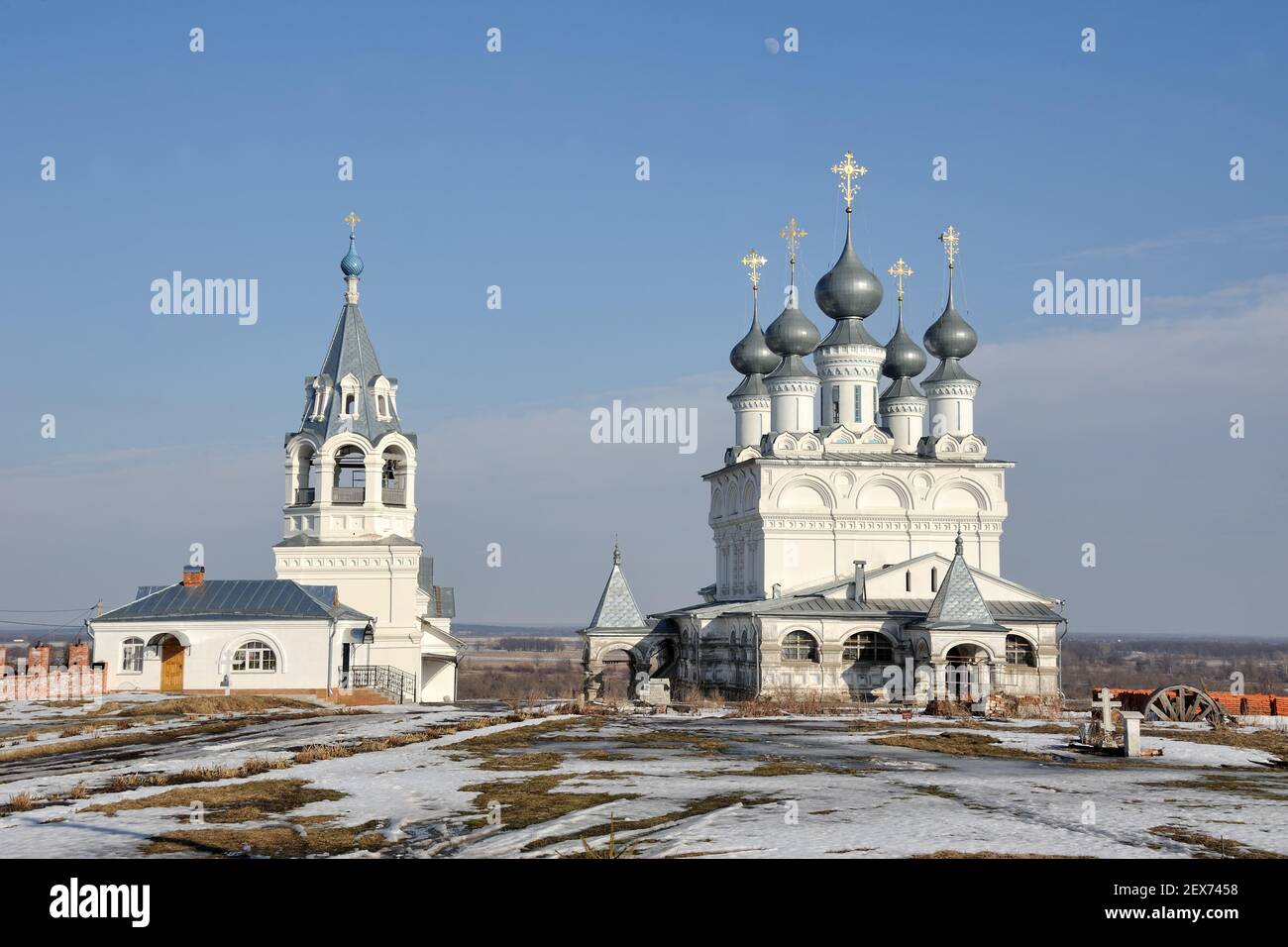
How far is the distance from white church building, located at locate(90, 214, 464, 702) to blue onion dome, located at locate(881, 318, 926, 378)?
1407 centimetres

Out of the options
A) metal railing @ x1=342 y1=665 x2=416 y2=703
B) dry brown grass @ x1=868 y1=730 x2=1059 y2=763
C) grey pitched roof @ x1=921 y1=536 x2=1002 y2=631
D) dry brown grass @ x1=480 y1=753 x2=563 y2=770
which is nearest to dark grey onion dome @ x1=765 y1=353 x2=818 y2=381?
grey pitched roof @ x1=921 y1=536 x2=1002 y2=631

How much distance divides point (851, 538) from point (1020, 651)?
5.60m

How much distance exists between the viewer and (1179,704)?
25.5 m

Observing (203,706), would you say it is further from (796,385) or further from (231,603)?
(796,385)

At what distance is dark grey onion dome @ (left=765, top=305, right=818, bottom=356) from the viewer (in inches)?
1565

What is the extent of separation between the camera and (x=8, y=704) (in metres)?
27.0

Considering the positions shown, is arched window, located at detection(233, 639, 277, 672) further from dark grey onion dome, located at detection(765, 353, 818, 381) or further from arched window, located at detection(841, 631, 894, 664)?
dark grey onion dome, located at detection(765, 353, 818, 381)

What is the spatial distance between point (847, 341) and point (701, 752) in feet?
74.2

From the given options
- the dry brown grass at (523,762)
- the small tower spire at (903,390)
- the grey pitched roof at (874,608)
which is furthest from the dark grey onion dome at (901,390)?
the dry brown grass at (523,762)

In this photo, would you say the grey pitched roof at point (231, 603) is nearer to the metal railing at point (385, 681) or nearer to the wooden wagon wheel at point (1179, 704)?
the metal railing at point (385, 681)

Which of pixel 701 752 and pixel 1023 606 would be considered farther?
pixel 1023 606

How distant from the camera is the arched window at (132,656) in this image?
100 feet

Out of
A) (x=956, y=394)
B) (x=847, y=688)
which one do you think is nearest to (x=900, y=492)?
(x=956, y=394)
